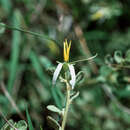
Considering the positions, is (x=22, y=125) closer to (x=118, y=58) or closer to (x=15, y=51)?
(x=118, y=58)

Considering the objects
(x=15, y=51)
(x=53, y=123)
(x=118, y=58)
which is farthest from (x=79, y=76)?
(x=15, y=51)

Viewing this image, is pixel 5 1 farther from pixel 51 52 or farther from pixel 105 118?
pixel 105 118

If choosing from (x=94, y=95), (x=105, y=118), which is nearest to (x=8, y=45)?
(x=94, y=95)

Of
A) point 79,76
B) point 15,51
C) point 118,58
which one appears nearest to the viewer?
point 79,76

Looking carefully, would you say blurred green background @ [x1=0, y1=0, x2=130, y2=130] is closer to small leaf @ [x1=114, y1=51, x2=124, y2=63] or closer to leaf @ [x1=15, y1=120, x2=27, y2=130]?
small leaf @ [x1=114, y1=51, x2=124, y2=63]

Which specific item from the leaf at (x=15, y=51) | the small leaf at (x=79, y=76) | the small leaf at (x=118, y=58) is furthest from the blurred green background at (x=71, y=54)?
the small leaf at (x=79, y=76)

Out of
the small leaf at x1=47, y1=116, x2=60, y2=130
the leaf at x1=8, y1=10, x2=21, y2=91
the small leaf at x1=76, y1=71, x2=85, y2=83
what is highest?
the leaf at x1=8, y1=10, x2=21, y2=91

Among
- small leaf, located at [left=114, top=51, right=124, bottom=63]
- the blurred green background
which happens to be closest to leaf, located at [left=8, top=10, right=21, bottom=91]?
the blurred green background

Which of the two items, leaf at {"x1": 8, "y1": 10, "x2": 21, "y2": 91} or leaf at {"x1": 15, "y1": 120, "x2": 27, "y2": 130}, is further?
leaf at {"x1": 8, "y1": 10, "x2": 21, "y2": 91}
